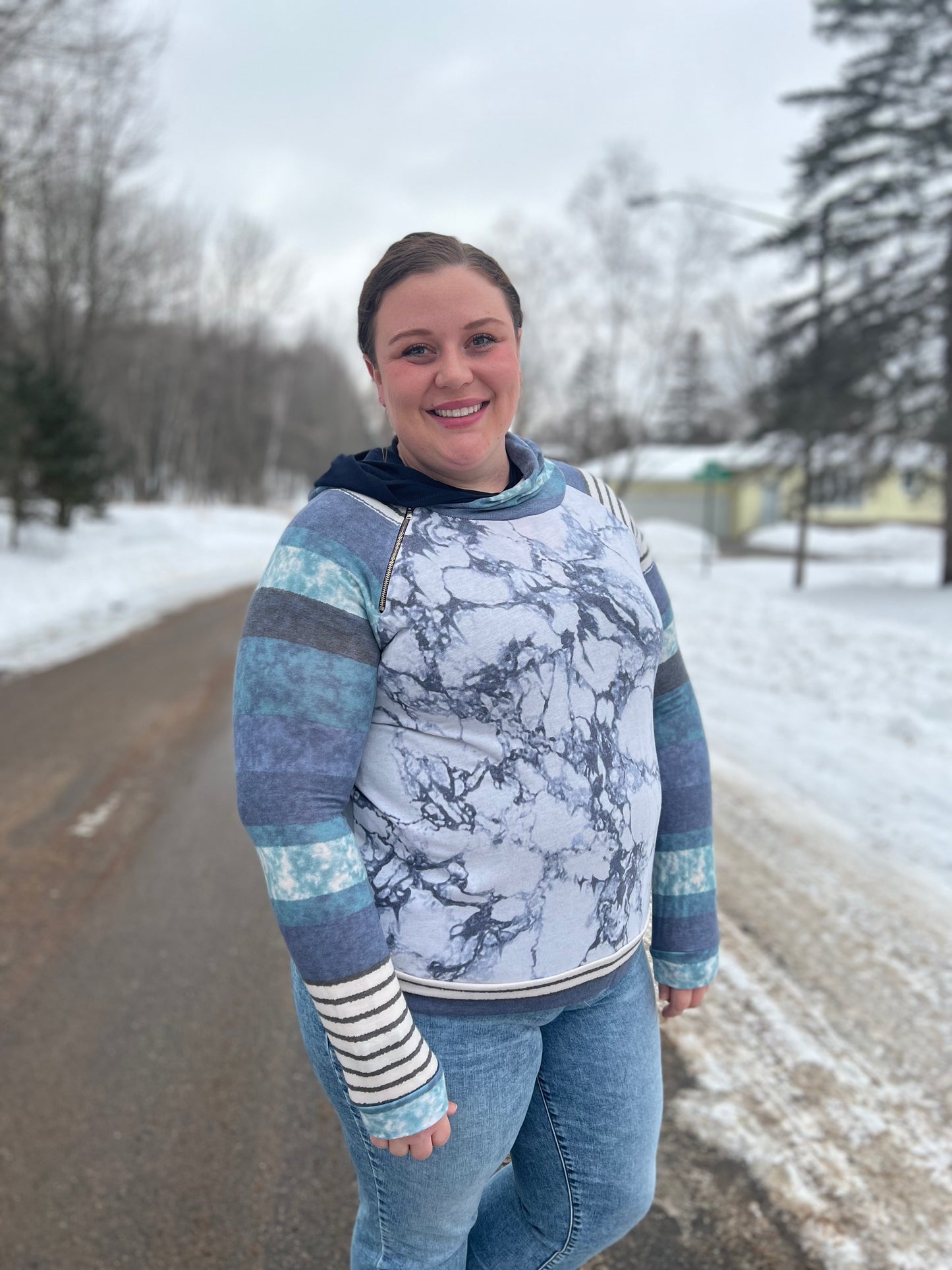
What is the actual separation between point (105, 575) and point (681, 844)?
16.7m

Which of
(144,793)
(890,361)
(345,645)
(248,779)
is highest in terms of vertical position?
(890,361)

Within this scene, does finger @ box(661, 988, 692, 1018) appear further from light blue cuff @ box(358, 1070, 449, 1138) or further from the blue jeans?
light blue cuff @ box(358, 1070, 449, 1138)

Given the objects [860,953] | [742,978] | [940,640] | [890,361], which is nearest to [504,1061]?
[742,978]

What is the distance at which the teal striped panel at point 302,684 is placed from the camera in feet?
4.05

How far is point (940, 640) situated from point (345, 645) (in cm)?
974

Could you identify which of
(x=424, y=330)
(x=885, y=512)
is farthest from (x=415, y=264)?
(x=885, y=512)

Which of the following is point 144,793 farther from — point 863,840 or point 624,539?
point 624,539

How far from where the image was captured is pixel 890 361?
16.5 m

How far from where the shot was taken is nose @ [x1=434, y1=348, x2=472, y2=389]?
1.38 metres

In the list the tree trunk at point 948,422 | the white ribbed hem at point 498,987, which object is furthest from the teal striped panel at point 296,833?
the tree trunk at point 948,422

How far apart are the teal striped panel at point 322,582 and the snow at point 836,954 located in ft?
6.25

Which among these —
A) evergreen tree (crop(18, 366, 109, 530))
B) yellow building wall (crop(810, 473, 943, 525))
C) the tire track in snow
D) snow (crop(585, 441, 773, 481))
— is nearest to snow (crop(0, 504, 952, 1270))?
the tire track in snow

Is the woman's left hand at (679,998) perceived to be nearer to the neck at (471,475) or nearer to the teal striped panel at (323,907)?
the teal striped panel at (323,907)

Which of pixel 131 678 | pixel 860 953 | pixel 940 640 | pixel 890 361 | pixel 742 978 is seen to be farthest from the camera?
pixel 890 361
